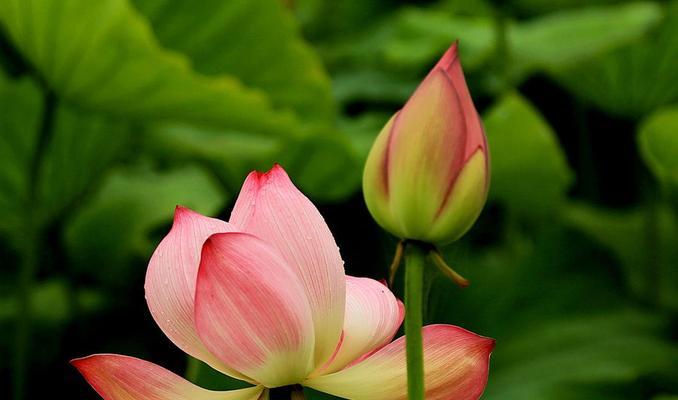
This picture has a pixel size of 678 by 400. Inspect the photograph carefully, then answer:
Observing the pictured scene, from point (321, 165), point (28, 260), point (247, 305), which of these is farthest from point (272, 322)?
point (321, 165)

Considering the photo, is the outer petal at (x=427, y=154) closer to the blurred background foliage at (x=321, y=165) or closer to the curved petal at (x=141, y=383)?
the curved petal at (x=141, y=383)

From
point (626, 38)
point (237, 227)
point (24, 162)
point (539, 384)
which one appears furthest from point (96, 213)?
point (237, 227)

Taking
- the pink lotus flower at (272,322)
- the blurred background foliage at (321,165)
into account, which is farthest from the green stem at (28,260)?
the pink lotus flower at (272,322)

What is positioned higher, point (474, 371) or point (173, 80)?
point (173, 80)

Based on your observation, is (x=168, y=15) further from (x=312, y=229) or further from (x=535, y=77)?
(x=312, y=229)

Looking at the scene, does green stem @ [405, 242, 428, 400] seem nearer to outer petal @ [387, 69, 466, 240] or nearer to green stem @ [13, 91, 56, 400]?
outer petal @ [387, 69, 466, 240]

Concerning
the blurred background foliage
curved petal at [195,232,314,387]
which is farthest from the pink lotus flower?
the blurred background foliage
